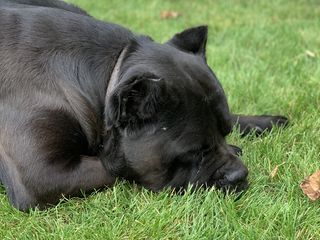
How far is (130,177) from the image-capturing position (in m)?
2.79

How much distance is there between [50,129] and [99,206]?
0.45 m

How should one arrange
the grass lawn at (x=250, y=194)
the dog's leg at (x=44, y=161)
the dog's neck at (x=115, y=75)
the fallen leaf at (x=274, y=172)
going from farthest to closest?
the fallen leaf at (x=274, y=172)
the dog's neck at (x=115, y=75)
the dog's leg at (x=44, y=161)
the grass lawn at (x=250, y=194)

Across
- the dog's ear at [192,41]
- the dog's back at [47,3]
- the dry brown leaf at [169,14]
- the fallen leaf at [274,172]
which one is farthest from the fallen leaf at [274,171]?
the dry brown leaf at [169,14]

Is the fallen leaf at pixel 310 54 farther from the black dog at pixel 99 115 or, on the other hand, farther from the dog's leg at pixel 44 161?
the dog's leg at pixel 44 161

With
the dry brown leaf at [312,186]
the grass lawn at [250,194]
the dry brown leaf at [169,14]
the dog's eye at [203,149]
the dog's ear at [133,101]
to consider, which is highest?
the dog's ear at [133,101]

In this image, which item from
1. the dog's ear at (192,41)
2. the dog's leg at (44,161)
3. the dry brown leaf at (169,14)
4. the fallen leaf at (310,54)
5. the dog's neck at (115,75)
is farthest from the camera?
the dry brown leaf at (169,14)

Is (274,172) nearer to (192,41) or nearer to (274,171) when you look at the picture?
(274,171)

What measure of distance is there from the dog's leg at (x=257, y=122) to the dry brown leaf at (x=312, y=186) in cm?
72

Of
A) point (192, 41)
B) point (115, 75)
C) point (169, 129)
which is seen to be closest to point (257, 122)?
point (192, 41)

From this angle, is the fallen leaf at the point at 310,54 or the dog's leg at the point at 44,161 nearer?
the dog's leg at the point at 44,161

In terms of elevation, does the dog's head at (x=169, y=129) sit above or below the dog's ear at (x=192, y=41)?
below

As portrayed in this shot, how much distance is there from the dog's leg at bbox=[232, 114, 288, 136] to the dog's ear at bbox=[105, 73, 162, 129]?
3.28 ft

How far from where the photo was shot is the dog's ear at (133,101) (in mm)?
2580

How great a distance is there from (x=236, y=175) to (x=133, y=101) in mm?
633
